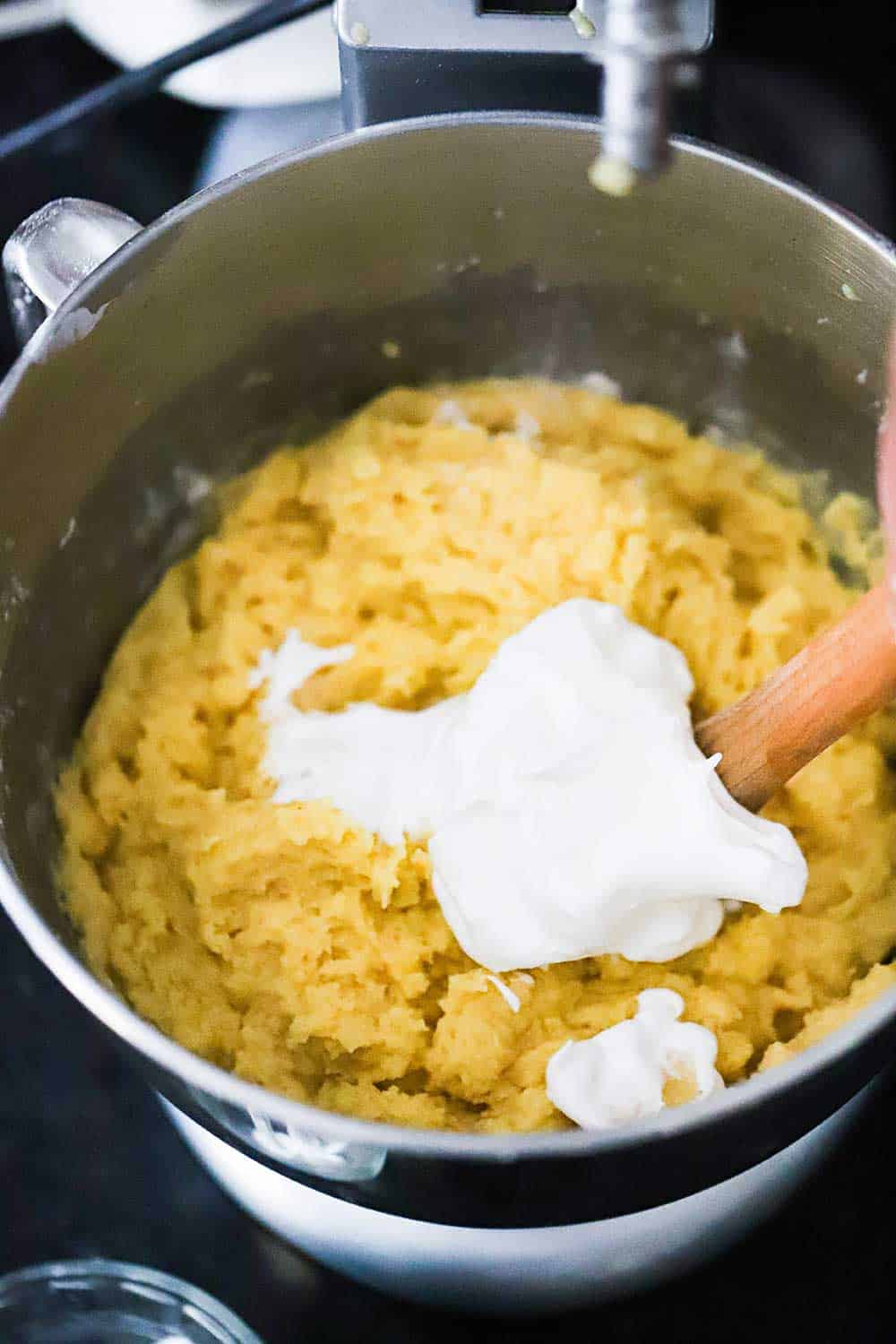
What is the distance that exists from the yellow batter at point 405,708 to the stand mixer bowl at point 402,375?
4cm

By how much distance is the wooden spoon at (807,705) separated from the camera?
69cm

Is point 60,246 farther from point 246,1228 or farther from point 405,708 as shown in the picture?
point 246,1228

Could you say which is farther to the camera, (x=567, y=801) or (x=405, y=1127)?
(x=567, y=801)

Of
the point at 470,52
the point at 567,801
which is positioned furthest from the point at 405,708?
the point at 470,52

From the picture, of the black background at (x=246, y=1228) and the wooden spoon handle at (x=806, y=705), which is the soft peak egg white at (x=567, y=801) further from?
the black background at (x=246, y=1228)

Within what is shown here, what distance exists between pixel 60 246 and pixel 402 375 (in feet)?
0.97

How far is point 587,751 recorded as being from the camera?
77cm

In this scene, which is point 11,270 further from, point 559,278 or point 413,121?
point 559,278

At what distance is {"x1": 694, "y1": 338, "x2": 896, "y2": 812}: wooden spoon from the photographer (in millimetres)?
688

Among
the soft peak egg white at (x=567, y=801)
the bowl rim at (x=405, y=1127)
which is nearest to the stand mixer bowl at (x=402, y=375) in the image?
the bowl rim at (x=405, y=1127)

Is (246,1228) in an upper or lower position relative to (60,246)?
lower

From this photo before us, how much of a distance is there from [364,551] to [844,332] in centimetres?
34

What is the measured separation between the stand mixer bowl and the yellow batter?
0.12ft

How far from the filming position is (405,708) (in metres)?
0.89
